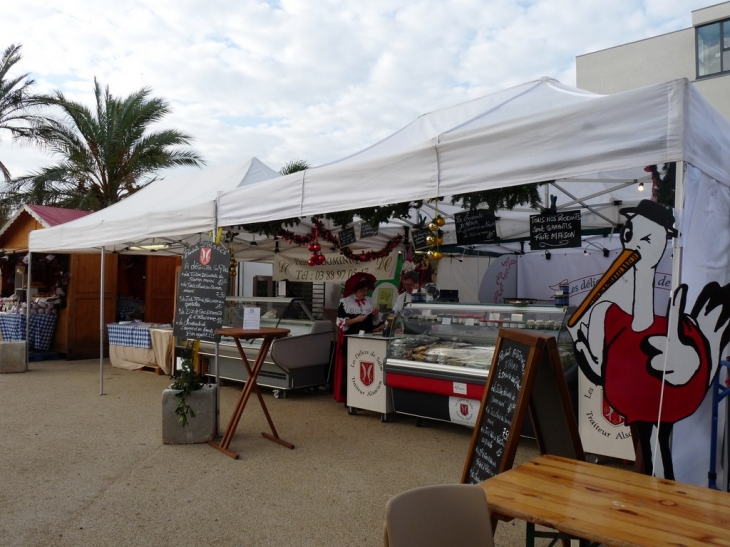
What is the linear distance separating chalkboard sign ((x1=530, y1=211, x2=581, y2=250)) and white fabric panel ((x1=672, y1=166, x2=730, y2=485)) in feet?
10.2

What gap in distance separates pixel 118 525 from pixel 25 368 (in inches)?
318

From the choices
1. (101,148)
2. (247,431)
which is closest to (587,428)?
(247,431)

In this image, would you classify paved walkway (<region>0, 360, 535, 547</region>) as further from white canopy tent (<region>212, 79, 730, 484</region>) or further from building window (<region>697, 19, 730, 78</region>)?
building window (<region>697, 19, 730, 78</region>)

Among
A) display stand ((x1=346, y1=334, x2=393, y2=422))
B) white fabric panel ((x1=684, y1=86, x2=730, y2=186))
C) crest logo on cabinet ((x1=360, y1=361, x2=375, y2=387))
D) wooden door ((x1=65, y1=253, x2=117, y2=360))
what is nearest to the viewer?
white fabric panel ((x1=684, y1=86, x2=730, y2=186))

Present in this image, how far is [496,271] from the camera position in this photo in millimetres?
10914

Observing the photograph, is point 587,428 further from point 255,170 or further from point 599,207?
point 255,170

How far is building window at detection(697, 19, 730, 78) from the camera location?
805 inches

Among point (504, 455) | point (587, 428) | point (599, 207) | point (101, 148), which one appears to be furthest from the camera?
point (101, 148)

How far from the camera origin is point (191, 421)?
5641mm

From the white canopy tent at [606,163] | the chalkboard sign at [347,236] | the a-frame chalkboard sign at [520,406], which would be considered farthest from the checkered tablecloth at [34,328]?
the a-frame chalkboard sign at [520,406]

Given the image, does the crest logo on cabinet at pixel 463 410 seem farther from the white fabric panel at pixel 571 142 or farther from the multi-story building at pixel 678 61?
the multi-story building at pixel 678 61

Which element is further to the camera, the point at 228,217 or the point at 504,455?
the point at 228,217

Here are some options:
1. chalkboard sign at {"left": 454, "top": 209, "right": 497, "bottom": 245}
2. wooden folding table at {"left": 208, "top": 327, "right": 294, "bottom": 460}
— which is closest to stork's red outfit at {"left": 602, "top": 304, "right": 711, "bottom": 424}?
wooden folding table at {"left": 208, "top": 327, "right": 294, "bottom": 460}

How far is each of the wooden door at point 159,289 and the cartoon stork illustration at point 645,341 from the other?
11430mm
